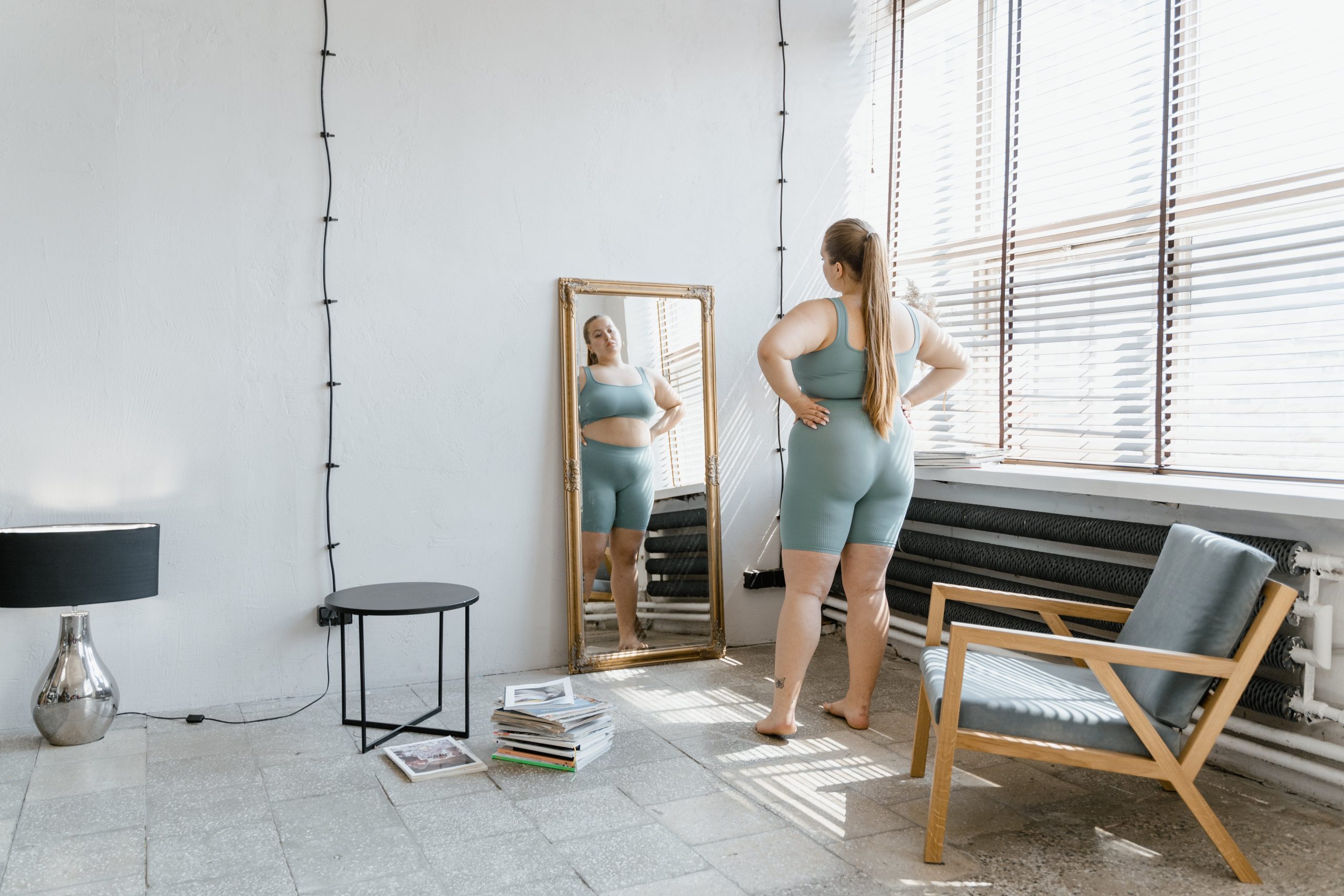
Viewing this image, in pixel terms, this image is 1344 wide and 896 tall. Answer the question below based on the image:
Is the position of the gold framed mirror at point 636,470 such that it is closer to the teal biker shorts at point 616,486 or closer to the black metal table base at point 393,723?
the teal biker shorts at point 616,486

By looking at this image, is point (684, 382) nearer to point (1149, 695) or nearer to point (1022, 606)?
point (1022, 606)

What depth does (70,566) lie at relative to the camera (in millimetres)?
2842

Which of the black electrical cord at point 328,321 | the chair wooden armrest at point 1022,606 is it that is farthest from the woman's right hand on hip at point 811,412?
the black electrical cord at point 328,321

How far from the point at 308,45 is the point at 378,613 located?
206 cm

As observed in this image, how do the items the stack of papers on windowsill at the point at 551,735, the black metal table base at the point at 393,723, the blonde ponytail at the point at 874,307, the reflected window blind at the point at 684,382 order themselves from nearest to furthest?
the stack of papers on windowsill at the point at 551,735, the black metal table base at the point at 393,723, the blonde ponytail at the point at 874,307, the reflected window blind at the point at 684,382

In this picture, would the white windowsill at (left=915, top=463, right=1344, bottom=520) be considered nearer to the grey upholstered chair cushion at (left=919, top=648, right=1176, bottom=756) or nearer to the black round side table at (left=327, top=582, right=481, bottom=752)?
the grey upholstered chair cushion at (left=919, top=648, right=1176, bottom=756)

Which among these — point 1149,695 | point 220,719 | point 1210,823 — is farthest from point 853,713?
point 220,719

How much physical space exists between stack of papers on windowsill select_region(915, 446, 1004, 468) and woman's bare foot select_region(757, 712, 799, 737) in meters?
1.21

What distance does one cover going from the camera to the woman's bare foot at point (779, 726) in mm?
3117

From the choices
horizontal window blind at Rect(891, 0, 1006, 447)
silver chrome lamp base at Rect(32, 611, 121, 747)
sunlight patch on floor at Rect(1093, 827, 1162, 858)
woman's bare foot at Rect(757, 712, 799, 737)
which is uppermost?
horizontal window blind at Rect(891, 0, 1006, 447)

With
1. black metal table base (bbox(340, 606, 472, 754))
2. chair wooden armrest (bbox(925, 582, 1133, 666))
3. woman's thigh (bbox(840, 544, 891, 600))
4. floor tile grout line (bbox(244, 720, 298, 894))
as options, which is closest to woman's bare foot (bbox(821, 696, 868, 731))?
woman's thigh (bbox(840, 544, 891, 600))

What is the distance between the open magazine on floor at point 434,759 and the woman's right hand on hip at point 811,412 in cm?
143

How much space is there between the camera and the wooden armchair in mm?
2188

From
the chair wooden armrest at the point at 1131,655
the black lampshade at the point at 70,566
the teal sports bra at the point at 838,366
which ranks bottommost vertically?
the chair wooden armrest at the point at 1131,655
